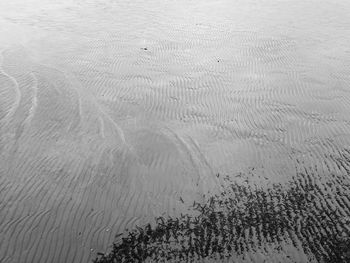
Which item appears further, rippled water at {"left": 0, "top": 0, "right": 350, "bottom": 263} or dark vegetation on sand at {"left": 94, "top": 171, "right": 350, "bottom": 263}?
rippled water at {"left": 0, "top": 0, "right": 350, "bottom": 263}

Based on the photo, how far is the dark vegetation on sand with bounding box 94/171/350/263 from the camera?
6.12 m

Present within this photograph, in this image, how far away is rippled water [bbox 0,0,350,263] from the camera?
22.6ft

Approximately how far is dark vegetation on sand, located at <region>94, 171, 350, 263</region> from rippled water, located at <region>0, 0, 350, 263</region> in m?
0.09

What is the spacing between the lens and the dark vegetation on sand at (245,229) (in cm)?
612

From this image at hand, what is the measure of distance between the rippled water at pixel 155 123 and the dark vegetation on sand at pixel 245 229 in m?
0.09

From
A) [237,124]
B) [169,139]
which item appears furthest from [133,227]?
[237,124]

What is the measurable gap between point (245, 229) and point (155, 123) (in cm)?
458

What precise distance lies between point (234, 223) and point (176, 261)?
1568 millimetres

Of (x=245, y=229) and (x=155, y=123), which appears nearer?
(x=245, y=229)

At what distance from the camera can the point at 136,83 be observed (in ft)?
39.1

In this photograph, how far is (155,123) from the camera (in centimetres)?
983

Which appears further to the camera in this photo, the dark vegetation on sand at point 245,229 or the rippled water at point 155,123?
the rippled water at point 155,123

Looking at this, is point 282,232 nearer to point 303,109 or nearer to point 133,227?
point 133,227

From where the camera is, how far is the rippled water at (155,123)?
271 inches
